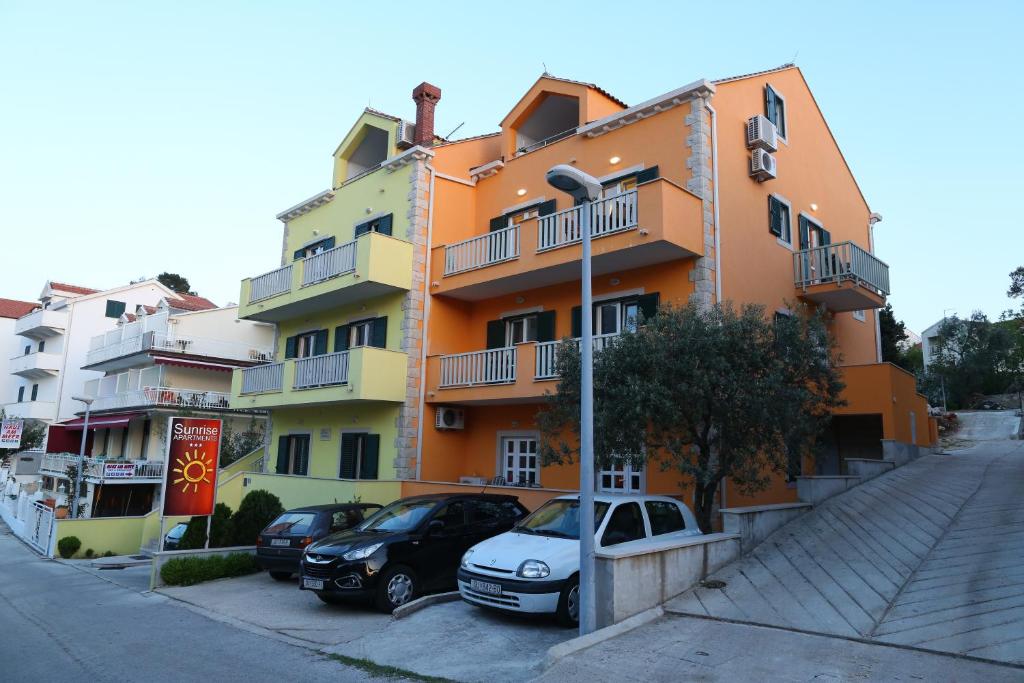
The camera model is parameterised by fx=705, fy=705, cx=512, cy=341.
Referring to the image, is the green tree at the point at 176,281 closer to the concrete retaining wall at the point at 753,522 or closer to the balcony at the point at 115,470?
the balcony at the point at 115,470

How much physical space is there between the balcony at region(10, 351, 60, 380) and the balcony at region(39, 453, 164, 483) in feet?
56.3

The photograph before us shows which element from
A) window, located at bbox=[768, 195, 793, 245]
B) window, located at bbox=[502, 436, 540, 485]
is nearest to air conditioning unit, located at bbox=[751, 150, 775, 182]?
window, located at bbox=[768, 195, 793, 245]

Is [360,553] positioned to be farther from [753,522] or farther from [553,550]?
[753,522]

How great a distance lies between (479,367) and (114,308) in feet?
135

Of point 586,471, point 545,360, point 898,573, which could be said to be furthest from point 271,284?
point 898,573

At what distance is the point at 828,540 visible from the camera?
35.6 feet

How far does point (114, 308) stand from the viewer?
4862 centimetres

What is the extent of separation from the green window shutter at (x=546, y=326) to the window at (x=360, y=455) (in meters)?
5.26

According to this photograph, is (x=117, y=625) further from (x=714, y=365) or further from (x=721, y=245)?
(x=721, y=245)

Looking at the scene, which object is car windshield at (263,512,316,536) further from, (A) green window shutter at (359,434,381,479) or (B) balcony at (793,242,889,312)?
(B) balcony at (793,242,889,312)

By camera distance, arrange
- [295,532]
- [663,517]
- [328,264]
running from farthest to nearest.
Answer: [328,264]
[295,532]
[663,517]

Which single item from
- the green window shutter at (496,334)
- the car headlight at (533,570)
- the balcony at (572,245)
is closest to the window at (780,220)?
the balcony at (572,245)

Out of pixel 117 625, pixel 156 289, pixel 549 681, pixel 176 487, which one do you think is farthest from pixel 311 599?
pixel 156 289

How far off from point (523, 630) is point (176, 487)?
8240 mm
